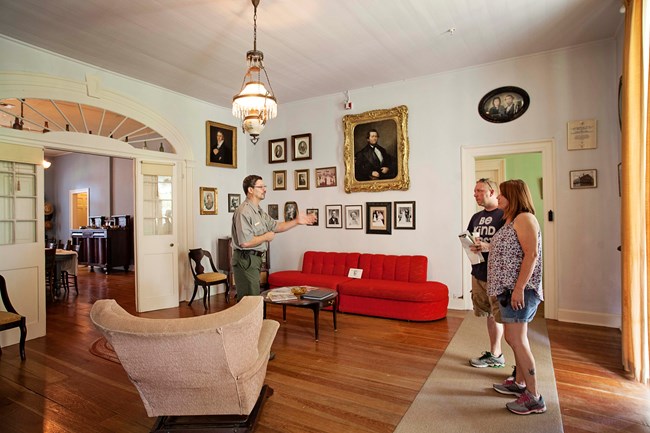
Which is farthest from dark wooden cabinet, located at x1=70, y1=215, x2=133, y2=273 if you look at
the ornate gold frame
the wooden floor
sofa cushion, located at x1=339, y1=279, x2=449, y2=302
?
sofa cushion, located at x1=339, y1=279, x2=449, y2=302

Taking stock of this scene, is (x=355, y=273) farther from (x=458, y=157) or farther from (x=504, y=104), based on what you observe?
(x=504, y=104)

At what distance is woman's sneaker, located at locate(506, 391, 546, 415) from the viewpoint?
2.43 meters

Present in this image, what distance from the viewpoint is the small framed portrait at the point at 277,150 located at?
6.73m

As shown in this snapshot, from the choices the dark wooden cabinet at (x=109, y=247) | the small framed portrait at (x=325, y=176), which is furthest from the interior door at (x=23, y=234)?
the dark wooden cabinet at (x=109, y=247)

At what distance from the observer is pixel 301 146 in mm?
6551

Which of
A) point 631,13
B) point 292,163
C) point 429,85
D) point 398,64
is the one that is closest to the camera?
point 631,13

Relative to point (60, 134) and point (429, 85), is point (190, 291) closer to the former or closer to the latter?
point (60, 134)

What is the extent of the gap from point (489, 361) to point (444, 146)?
3.17 m

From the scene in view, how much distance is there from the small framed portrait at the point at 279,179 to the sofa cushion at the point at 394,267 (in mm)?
2118

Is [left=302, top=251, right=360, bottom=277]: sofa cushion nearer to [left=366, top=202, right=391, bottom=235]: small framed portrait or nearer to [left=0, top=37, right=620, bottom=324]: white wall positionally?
[left=0, top=37, right=620, bottom=324]: white wall

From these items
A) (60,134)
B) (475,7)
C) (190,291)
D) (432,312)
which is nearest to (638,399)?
(432,312)

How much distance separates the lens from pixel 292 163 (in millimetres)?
6680

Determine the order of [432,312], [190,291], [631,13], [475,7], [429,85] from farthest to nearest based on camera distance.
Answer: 1. [190,291]
2. [429,85]
3. [432,312]
4. [475,7]
5. [631,13]

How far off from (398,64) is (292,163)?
2.60 metres
